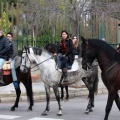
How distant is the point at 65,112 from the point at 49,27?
23.4 feet

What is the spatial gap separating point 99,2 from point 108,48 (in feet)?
35.2

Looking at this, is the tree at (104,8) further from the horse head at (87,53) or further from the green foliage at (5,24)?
the horse head at (87,53)

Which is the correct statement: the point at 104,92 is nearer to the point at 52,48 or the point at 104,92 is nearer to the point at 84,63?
the point at 52,48

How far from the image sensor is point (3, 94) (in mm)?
13906

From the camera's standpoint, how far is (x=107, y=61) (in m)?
9.22

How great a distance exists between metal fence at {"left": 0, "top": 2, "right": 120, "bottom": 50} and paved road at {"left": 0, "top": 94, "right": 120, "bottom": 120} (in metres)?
4.43

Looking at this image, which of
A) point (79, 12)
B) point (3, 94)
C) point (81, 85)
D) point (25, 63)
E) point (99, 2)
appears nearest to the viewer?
point (25, 63)

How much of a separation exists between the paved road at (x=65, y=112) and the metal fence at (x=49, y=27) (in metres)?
4.43

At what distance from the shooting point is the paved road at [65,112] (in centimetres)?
990

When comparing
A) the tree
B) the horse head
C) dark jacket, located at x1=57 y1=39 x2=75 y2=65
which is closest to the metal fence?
the tree

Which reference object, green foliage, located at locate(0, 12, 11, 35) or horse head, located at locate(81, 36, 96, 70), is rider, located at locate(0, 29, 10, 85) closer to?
horse head, located at locate(81, 36, 96, 70)

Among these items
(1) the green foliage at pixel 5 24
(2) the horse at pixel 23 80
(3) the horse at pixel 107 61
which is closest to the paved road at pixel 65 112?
(2) the horse at pixel 23 80

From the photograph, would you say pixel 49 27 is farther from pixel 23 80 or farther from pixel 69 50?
pixel 69 50

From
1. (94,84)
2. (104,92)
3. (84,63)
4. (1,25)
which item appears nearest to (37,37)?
(1,25)
